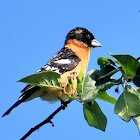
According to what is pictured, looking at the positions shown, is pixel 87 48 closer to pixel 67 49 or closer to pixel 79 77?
pixel 67 49

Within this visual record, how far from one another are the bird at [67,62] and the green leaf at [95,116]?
230mm

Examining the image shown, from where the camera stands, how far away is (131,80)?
2.46 metres

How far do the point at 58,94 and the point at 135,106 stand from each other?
248 cm

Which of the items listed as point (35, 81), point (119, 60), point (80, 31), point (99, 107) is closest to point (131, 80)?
point (119, 60)

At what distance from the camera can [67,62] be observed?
5309 mm

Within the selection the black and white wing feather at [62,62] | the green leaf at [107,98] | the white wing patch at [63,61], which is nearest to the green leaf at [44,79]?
the green leaf at [107,98]

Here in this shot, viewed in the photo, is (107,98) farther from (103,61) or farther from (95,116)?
(103,61)

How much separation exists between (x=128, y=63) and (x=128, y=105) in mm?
330

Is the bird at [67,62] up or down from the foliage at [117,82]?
up

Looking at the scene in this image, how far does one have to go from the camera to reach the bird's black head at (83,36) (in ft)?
A: 21.3

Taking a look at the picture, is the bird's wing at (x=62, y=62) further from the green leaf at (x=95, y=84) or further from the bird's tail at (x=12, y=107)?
the green leaf at (x=95, y=84)

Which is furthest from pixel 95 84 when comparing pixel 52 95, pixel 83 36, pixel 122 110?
pixel 83 36

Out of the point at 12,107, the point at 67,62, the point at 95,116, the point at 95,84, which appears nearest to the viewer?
the point at 95,84

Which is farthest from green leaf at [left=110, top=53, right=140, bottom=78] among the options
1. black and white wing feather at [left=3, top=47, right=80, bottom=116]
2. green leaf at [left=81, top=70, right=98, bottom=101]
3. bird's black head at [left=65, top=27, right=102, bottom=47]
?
bird's black head at [left=65, top=27, right=102, bottom=47]
